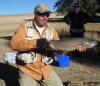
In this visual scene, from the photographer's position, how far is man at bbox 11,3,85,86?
390 centimetres

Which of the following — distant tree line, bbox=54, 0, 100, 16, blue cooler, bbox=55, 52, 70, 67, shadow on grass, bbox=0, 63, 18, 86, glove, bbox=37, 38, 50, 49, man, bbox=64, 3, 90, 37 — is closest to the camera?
glove, bbox=37, 38, 50, 49

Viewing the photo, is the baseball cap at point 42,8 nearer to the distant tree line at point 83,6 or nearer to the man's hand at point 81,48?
the man's hand at point 81,48

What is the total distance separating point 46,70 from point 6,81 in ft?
7.97

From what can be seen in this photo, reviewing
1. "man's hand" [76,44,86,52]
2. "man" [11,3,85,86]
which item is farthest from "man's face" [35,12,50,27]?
"man's hand" [76,44,86,52]

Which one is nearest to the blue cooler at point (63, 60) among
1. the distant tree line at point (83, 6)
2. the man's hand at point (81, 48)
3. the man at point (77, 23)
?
the man at point (77, 23)

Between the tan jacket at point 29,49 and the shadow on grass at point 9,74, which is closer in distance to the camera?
the tan jacket at point 29,49

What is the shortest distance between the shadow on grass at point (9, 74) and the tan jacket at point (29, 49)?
2.13 meters

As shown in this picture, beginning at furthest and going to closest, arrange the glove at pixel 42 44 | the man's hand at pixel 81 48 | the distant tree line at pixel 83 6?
the distant tree line at pixel 83 6 < the man's hand at pixel 81 48 < the glove at pixel 42 44

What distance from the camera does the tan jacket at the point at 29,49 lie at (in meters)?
3.75

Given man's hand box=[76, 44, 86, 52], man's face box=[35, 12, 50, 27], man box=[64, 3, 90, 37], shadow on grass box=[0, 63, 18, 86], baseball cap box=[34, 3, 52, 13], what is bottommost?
shadow on grass box=[0, 63, 18, 86]

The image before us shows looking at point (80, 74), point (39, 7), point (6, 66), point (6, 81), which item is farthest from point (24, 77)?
point (6, 66)

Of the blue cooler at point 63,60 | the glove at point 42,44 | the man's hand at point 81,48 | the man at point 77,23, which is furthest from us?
the man at point 77,23

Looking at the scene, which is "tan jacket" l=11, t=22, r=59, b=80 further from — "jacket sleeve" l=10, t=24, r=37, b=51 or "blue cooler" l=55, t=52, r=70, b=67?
"blue cooler" l=55, t=52, r=70, b=67

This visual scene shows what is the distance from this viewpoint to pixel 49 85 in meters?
4.32
